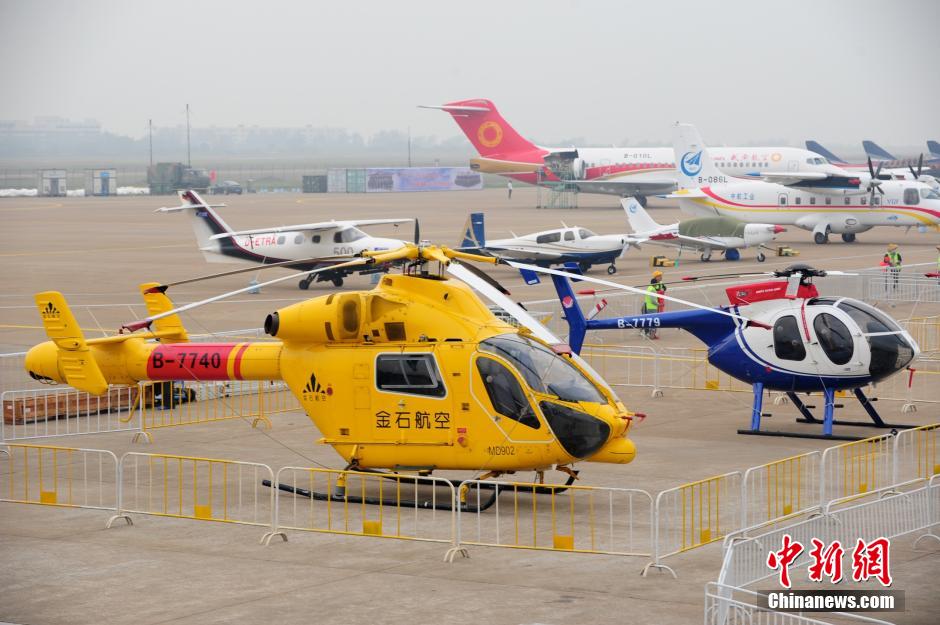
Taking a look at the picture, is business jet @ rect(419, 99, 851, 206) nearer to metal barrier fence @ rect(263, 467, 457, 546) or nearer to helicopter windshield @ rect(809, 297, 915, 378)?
helicopter windshield @ rect(809, 297, 915, 378)

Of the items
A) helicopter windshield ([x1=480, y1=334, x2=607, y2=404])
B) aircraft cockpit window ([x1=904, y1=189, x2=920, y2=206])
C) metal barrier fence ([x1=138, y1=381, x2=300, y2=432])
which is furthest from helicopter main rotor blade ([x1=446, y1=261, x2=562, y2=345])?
aircraft cockpit window ([x1=904, y1=189, x2=920, y2=206])

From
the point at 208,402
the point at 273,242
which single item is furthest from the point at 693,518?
the point at 273,242

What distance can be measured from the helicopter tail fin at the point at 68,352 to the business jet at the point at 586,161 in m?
64.6

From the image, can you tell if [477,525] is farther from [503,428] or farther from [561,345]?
[561,345]

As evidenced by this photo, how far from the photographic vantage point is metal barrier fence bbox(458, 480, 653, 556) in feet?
45.6

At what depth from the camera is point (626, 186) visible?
83688 mm

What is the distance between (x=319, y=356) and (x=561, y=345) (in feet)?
10.8

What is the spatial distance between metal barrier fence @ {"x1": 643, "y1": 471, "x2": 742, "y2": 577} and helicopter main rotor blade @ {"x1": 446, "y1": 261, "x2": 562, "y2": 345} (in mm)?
2088

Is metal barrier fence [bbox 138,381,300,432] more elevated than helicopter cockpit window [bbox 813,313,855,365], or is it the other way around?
helicopter cockpit window [bbox 813,313,855,365]

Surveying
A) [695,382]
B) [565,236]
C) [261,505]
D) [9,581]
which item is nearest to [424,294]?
[261,505]

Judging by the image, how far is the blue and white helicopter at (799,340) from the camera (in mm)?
19578

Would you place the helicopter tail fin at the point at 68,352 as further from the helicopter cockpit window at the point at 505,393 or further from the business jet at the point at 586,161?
the business jet at the point at 586,161

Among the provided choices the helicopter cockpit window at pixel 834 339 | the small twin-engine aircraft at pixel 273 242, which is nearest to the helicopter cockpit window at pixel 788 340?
the helicopter cockpit window at pixel 834 339

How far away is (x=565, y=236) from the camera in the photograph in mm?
44906
